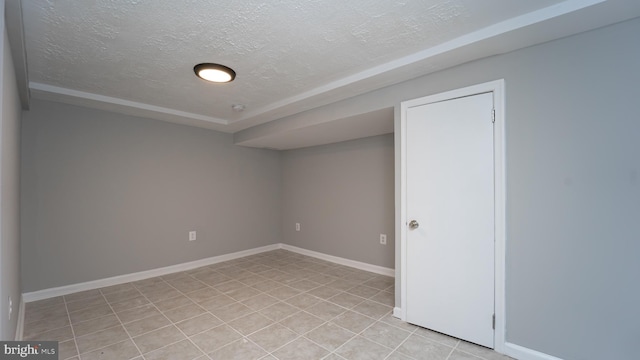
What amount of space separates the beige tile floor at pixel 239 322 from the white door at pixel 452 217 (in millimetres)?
208

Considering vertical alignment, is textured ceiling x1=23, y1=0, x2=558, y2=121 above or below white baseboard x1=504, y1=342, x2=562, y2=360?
above

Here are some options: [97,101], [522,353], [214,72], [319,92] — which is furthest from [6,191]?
[522,353]

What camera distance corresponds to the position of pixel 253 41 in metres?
1.92

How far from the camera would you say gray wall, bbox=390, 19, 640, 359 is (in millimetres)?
1554

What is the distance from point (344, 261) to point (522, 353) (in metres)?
2.61

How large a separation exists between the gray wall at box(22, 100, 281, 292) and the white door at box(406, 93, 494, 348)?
3.20 metres

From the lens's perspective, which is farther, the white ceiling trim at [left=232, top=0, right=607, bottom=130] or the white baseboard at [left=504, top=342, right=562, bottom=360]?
the white baseboard at [left=504, top=342, right=562, bottom=360]

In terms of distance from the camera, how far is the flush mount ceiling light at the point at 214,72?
88.6 inches

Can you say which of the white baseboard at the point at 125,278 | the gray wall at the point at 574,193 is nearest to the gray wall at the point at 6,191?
the white baseboard at the point at 125,278

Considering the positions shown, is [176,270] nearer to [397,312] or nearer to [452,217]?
[397,312]

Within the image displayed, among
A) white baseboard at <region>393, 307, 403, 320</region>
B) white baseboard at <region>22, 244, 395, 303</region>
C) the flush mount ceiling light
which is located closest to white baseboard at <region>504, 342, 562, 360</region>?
white baseboard at <region>393, 307, 403, 320</region>

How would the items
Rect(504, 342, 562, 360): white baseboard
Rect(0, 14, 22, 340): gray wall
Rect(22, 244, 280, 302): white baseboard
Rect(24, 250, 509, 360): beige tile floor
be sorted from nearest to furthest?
Rect(0, 14, 22, 340): gray wall → Rect(504, 342, 562, 360): white baseboard → Rect(24, 250, 509, 360): beige tile floor → Rect(22, 244, 280, 302): white baseboard

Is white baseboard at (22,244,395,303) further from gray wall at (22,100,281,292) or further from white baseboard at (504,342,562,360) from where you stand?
white baseboard at (504,342,562,360)

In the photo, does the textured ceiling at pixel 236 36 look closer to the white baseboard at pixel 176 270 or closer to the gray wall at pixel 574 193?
the gray wall at pixel 574 193
